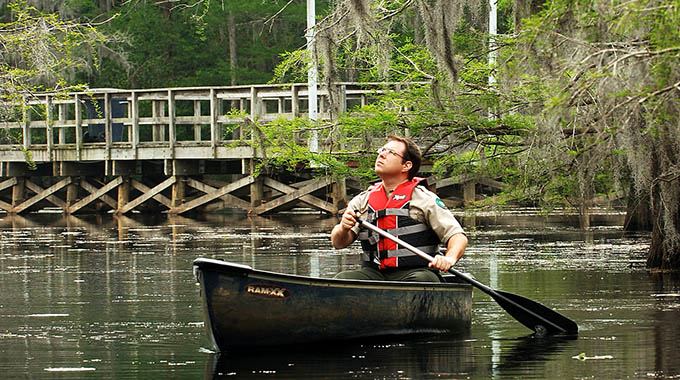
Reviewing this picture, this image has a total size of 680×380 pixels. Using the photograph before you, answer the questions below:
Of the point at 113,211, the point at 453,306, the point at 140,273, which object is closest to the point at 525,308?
the point at 453,306

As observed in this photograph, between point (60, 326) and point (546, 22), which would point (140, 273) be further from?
point (546, 22)

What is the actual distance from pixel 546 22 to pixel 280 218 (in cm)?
2071

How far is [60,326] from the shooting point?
9.36m

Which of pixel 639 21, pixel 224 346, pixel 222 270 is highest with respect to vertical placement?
pixel 639 21

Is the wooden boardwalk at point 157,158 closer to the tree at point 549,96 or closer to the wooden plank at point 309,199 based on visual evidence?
the wooden plank at point 309,199

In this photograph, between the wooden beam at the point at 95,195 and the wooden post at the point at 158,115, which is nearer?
the wooden post at the point at 158,115

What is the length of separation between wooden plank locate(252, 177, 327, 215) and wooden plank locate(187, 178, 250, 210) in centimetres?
35

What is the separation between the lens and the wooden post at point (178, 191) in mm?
29328

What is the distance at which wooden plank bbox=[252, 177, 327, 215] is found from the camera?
2761 cm

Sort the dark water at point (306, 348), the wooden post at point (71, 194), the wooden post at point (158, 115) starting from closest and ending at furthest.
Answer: the dark water at point (306, 348), the wooden post at point (158, 115), the wooden post at point (71, 194)

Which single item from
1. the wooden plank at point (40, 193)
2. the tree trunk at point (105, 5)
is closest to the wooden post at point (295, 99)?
the wooden plank at point (40, 193)

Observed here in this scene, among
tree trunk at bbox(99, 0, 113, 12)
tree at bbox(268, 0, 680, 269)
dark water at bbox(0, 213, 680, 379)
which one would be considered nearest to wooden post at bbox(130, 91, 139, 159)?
dark water at bbox(0, 213, 680, 379)

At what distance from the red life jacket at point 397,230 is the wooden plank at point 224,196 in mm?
20366

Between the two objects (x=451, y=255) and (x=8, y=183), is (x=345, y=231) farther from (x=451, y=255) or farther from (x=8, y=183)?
(x=8, y=183)
